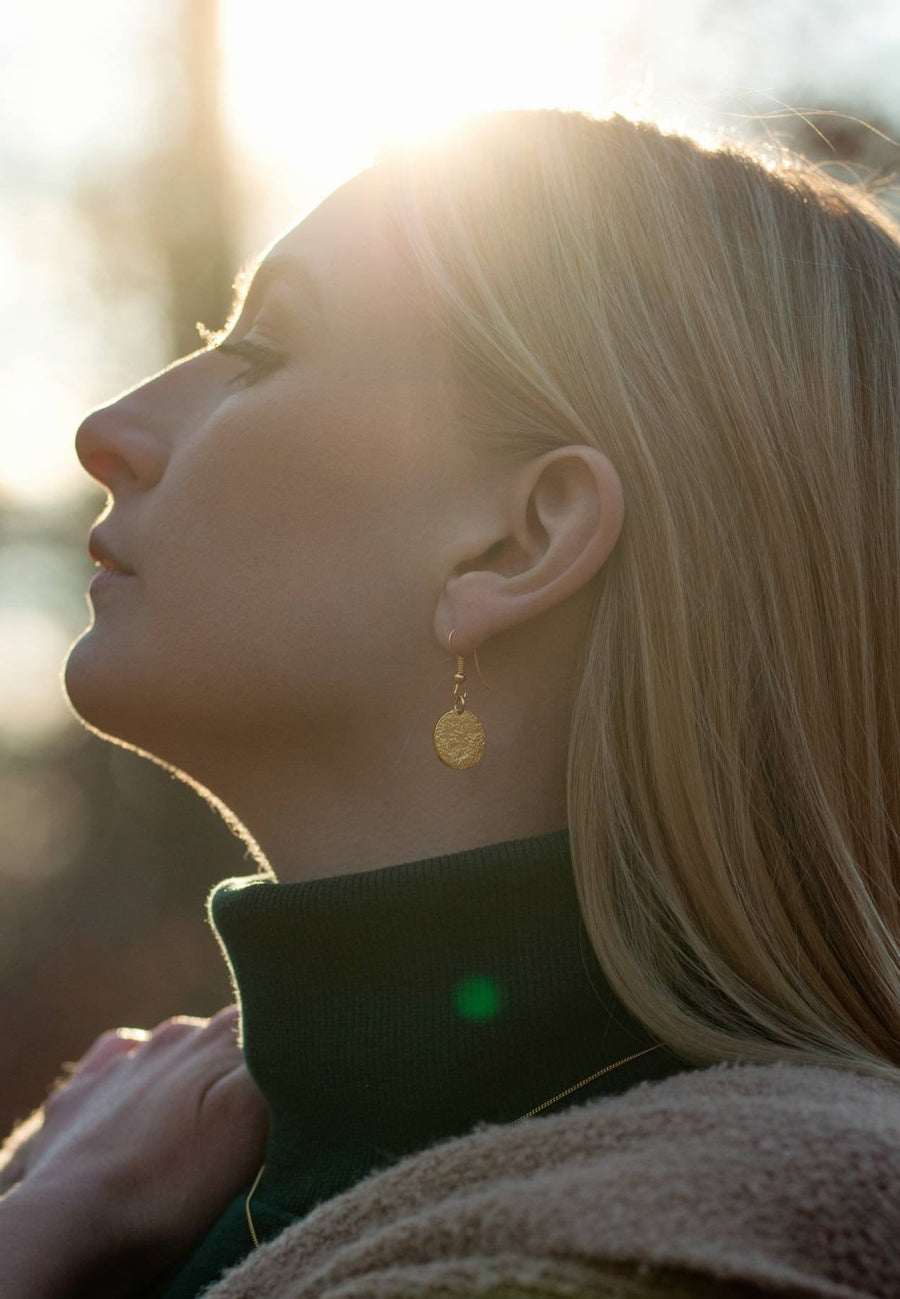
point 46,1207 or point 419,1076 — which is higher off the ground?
point 419,1076

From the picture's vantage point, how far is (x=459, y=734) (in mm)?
1562

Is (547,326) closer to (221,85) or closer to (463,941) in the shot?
(463,941)

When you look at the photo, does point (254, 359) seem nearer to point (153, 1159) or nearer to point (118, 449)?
point (118, 449)

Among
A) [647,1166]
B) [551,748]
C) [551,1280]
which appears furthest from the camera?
[551,748]

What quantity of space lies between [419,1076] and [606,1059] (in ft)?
0.77

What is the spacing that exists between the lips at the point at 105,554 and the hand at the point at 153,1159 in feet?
2.54

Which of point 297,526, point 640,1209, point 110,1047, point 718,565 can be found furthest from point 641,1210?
point 110,1047

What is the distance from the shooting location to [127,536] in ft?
5.56

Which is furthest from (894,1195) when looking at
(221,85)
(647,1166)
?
(221,85)

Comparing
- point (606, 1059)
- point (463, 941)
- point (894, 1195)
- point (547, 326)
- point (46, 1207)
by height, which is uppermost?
point (547, 326)

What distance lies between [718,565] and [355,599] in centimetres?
48

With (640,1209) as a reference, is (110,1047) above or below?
below

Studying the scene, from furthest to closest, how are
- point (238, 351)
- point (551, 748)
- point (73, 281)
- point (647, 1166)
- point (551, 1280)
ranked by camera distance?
point (73, 281) → point (238, 351) → point (551, 748) → point (647, 1166) → point (551, 1280)

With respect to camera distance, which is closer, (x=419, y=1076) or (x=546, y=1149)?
(x=546, y=1149)
